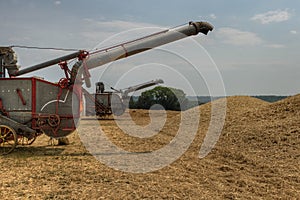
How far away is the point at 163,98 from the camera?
40250 mm

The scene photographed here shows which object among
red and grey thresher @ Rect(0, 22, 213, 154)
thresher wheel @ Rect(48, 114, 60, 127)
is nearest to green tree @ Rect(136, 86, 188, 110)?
red and grey thresher @ Rect(0, 22, 213, 154)

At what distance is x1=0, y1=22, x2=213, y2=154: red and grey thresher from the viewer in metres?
10.6

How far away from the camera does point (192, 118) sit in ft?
64.4

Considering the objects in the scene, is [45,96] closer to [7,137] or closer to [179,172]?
[7,137]

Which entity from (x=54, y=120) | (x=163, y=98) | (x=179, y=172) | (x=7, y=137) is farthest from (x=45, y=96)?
(x=163, y=98)

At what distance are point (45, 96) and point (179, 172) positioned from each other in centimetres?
559

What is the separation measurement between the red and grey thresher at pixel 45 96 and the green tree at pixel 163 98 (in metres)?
26.7

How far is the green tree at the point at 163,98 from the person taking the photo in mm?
39156

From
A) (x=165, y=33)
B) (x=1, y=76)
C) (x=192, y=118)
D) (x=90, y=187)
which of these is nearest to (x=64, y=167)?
→ (x=90, y=187)

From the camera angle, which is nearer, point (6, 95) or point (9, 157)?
point (9, 157)

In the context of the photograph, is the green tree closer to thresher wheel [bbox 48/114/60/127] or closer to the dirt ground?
the dirt ground

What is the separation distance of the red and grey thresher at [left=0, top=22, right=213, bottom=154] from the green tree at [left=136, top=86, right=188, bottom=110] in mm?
26684

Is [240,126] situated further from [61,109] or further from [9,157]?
[9,157]

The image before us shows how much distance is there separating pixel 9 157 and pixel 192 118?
1211 centimetres
